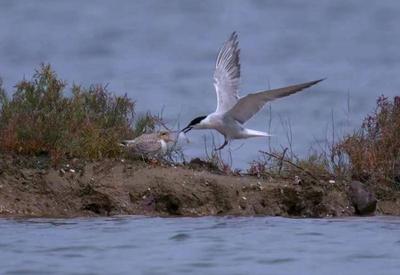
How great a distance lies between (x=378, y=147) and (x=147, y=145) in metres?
2.17

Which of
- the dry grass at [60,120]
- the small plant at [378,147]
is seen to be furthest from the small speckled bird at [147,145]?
the small plant at [378,147]

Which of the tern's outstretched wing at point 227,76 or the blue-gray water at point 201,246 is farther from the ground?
the tern's outstretched wing at point 227,76

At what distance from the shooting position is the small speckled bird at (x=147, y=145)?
50.6 ft

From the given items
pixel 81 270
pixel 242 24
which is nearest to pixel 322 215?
pixel 81 270

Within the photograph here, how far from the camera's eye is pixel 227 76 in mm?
17484

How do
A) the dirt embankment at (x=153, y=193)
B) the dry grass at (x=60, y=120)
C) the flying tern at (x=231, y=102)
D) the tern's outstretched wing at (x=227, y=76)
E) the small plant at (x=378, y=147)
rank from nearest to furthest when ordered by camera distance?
the dirt embankment at (x=153, y=193) < the dry grass at (x=60, y=120) < the small plant at (x=378, y=147) < the flying tern at (x=231, y=102) < the tern's outstretched wing at (x=227, y=76)

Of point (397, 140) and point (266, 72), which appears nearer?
point (397, 140)

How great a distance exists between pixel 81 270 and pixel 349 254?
2.13m

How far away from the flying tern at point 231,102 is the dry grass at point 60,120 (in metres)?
0.93

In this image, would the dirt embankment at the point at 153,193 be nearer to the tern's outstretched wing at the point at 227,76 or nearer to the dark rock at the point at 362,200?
the dark rock at the point at 362,200

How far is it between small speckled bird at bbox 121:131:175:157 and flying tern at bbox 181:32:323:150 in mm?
1146

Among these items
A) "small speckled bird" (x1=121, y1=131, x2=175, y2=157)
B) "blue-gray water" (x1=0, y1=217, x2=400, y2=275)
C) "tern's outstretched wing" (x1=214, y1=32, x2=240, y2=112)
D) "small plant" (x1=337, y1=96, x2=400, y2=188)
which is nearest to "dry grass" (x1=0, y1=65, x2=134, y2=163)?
"small speckled bird" (x1=121, y1=131, x2=175, y2=157)

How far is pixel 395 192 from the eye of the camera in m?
15.6

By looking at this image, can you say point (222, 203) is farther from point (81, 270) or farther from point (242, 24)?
point (242, 24)
